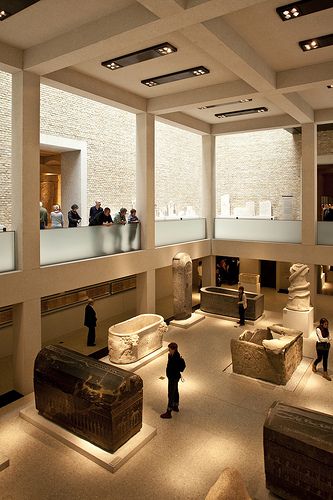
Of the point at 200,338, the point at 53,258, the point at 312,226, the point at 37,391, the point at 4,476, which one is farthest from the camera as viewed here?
the point at 312,226

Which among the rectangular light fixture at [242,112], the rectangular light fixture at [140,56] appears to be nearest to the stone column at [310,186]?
the rectangular light fixture at [242,112]

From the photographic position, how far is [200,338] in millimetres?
13453

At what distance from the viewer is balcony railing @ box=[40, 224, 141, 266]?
10352 mm

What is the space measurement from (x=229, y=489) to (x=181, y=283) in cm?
968

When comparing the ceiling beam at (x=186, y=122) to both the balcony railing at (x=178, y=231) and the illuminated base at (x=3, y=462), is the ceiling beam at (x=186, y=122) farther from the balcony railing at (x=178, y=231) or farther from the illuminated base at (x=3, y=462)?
the illuminated base at (x=3, y=462)

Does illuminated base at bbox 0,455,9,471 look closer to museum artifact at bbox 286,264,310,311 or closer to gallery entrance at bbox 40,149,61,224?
museum artifact at bbox 286,264,310,311

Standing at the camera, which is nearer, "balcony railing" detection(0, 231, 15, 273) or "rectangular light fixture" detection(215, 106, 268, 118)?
"balcony railing" detection(0, 231, 15, 273)

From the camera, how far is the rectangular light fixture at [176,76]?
1046 centimetres

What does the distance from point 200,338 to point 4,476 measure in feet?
25.8

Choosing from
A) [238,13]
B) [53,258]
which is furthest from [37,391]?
[238,13]

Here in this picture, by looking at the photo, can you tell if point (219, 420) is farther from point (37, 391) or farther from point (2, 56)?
point (2, 56)

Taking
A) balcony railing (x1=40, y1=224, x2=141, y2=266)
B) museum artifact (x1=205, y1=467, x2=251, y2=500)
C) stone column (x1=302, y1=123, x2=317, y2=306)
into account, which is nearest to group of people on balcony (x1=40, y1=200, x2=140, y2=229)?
balcony railing (x1=40, y1=224, x2=141, y2=266)

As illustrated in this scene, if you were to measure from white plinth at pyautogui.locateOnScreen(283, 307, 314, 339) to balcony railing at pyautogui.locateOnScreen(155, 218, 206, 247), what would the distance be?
495 centimetres

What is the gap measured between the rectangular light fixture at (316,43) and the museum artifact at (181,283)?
7870 mm
